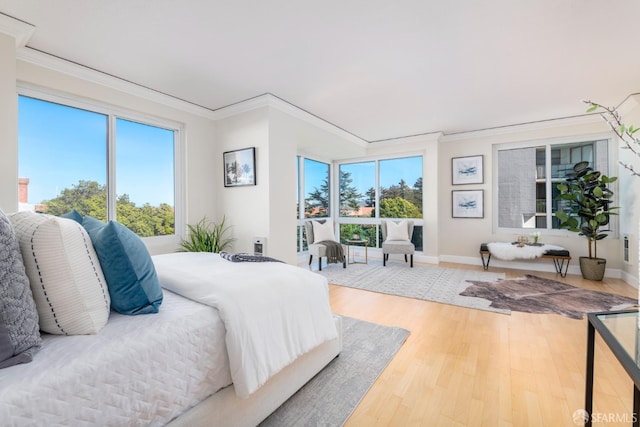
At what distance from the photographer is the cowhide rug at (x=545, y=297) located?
3.08m

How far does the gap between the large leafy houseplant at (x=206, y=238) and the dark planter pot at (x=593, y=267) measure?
17.5 feet

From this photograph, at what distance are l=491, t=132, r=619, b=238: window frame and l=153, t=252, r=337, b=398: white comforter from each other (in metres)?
4.80

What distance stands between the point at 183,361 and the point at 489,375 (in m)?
1.95

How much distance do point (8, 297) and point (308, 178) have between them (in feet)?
18.1

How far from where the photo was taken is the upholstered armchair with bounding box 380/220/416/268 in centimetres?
518

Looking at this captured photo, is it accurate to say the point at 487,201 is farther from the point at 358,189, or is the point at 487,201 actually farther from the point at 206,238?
the point at 206,238

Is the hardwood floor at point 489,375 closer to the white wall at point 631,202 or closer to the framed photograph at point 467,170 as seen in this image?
the white wall at point 631,202

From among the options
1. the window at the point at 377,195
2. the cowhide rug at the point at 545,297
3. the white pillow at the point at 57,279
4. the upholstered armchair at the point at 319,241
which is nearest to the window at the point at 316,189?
the window at the point at 377,195

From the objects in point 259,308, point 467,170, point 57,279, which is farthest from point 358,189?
point 57,279

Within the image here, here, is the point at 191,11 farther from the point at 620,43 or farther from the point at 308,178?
the point at 308,178

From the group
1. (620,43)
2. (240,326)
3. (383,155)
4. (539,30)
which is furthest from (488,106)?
(240,326)

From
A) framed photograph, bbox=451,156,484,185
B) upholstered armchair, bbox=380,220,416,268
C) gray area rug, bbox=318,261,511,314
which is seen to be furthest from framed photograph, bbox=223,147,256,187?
framed photograph, bbox=451,156,484,185

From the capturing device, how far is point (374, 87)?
132 inches

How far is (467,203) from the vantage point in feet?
18.0
